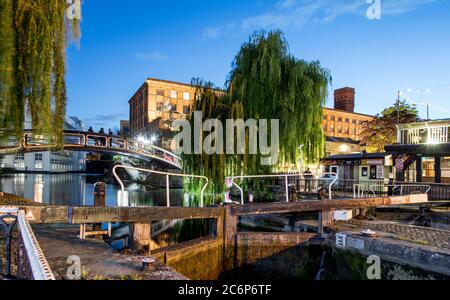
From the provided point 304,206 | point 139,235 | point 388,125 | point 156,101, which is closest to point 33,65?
point 139,235

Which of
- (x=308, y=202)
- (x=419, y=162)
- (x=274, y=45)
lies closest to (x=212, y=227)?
(x=308, y=202)

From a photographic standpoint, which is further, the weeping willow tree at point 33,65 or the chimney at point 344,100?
the chimney at point 344,100

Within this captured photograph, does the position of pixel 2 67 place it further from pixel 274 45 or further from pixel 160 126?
pixel 160 126

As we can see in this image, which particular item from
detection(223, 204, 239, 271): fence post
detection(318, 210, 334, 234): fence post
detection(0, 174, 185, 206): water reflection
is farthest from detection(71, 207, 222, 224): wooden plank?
detection(0, 174, 185, 206): water reflection

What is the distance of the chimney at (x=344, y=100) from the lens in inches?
3201

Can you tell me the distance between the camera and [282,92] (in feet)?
63.5

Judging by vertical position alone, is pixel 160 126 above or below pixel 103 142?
above

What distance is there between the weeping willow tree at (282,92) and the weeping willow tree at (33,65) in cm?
966

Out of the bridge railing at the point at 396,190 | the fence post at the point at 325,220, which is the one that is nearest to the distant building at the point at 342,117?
the bridge railing at the point at 396,190

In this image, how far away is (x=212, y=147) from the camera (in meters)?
15.2

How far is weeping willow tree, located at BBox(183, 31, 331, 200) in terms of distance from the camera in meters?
18.6

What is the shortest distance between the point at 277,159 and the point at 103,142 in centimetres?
1991

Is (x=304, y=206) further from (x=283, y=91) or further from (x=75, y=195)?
(x=75, y=195)

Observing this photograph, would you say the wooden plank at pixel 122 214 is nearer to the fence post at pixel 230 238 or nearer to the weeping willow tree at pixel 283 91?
the fence post at pixel 230 238
